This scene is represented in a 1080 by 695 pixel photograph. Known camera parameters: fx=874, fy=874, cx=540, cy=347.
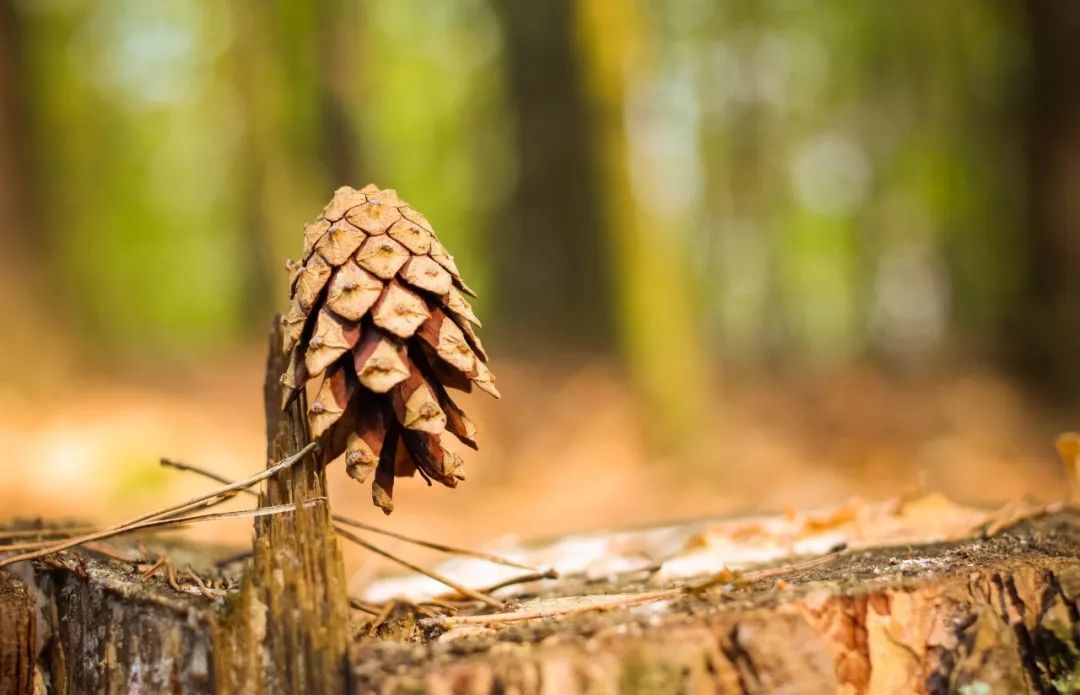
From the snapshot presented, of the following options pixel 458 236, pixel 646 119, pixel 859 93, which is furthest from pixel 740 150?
pixel 646 119

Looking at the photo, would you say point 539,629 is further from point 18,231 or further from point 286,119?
point 286,119

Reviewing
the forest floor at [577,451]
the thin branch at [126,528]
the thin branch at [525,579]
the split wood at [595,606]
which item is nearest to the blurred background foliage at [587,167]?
the forest floor at [577,451]

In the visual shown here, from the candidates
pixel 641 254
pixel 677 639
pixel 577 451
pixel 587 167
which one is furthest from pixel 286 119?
pixel 677 639

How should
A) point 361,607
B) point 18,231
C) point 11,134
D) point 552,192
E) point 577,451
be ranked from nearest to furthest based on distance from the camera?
point 361,607, point 577,451, point 18,231, point 11,134, point 552,192

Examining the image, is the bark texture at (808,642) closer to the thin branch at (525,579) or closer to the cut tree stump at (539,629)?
the cut tree stump at (539,629)

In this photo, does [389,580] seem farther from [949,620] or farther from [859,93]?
[859,93]

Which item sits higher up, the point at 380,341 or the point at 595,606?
the point at 380,341

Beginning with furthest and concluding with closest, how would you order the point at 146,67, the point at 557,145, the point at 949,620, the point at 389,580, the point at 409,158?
the point at 409,158, the point at 146,67, the point at 557,145, the point at 389,580, the point at 949,620
